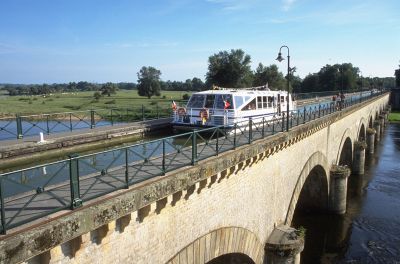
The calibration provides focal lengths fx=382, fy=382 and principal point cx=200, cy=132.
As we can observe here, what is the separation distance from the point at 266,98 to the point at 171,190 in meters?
12.5

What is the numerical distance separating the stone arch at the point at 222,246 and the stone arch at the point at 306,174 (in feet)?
11.6

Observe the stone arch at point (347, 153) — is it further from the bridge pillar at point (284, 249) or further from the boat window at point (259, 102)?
the bridge pillar at point (284, 249)

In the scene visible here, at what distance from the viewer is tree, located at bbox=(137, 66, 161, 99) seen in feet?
266

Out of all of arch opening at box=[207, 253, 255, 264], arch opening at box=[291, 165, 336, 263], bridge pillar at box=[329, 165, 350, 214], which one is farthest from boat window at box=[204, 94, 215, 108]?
bridge pillar at box=[329, 165, 350, 214]

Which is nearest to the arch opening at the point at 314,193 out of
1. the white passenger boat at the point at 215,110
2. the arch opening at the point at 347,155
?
the white passenger boat at the point at 215,110

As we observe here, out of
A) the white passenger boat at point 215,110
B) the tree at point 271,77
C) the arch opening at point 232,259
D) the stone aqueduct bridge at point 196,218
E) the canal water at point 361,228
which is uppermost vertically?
the tree at point 271,77

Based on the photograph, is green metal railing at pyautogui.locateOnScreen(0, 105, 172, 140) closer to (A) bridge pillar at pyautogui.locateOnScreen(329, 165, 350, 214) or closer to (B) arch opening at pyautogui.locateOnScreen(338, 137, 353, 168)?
(A) bridge pillar at pyautogui.locateOnScreen(329, 165, 350, 214)

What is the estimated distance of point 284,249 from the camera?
13.5 metres

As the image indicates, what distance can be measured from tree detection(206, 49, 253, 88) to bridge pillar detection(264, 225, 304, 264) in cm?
4909

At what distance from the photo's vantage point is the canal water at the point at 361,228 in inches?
794

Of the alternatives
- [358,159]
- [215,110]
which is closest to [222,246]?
[215,110]

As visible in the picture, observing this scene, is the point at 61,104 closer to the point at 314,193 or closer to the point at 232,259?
the point at 314,193

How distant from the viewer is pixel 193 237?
894 cm

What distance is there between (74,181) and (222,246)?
5.42 meters
